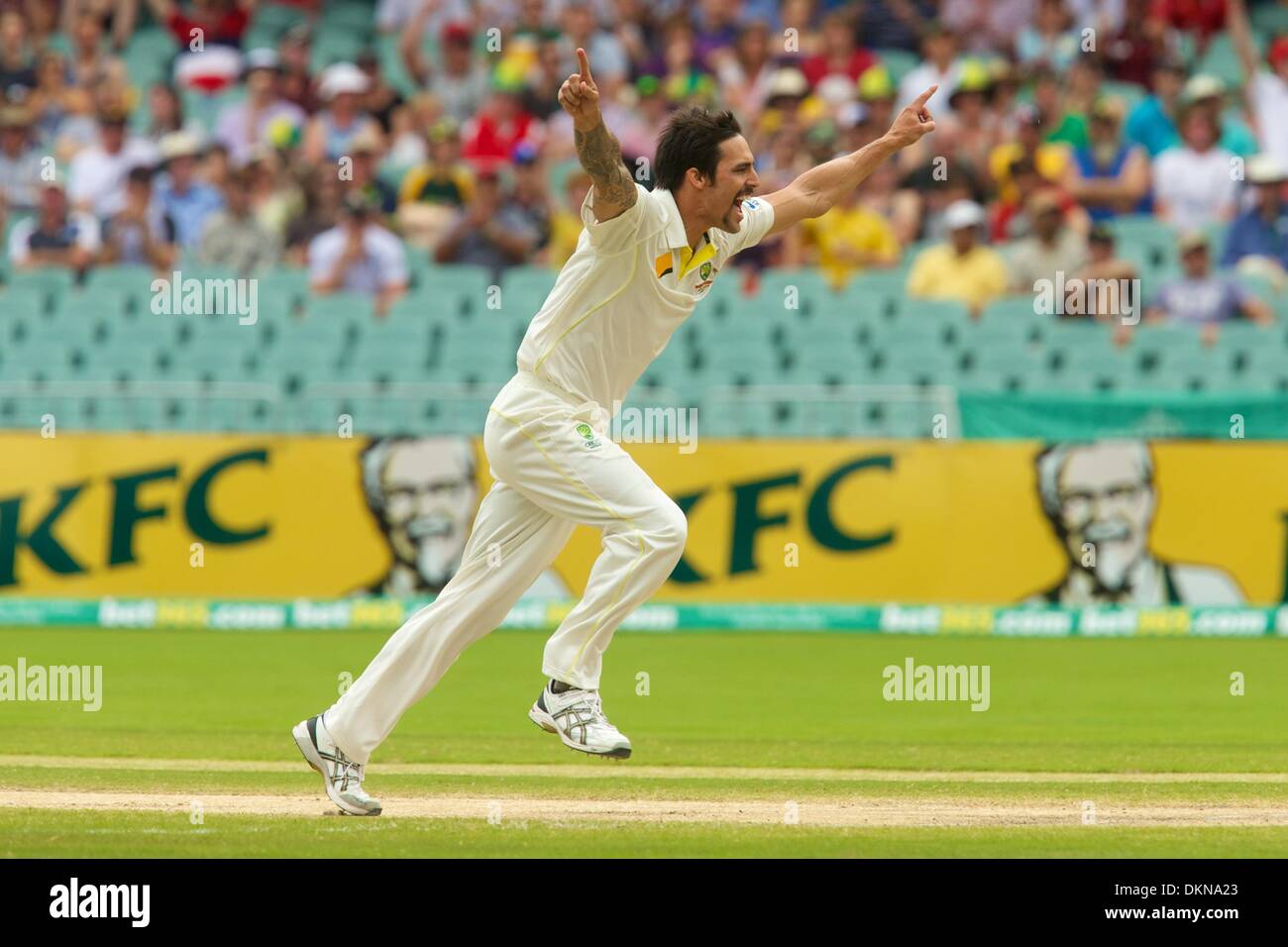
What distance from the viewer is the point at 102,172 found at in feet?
73.4

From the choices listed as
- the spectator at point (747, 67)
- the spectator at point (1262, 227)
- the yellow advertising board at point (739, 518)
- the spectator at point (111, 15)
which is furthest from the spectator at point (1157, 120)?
the spectator at point (111, 15)

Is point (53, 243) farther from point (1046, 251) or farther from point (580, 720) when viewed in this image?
point (580, 720)

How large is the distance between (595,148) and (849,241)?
12124mm

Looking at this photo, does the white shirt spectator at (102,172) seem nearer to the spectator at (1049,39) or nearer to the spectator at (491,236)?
the spectator at (491,236)

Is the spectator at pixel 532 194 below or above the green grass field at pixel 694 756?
above

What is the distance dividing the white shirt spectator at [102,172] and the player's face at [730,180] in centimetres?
1453

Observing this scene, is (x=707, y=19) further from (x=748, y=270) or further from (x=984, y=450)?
(x=984, y=450)

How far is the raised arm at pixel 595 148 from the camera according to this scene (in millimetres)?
7773

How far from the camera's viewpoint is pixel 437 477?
56.0 ft

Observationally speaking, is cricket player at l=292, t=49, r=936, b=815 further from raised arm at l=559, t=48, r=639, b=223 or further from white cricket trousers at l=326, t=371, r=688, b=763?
raised arm at l=559, t=48, r=639, b=223

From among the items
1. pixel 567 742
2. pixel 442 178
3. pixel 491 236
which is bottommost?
pixel 567 742

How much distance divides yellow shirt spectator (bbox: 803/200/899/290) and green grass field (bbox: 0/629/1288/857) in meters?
4.58

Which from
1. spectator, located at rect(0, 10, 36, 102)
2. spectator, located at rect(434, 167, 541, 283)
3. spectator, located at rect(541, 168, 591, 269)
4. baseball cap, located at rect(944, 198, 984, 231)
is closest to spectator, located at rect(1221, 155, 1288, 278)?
baseball cap, located at rect(944, 198, 984, 231)

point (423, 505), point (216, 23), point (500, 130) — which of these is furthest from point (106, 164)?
point (423, 505)
